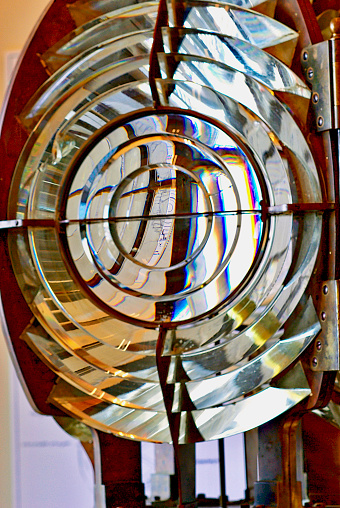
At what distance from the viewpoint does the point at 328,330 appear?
912mm

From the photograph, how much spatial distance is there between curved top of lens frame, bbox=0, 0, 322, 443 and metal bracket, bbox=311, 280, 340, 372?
0.02 metres

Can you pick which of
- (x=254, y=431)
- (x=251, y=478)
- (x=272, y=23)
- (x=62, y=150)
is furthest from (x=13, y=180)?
(x=251, y=478)

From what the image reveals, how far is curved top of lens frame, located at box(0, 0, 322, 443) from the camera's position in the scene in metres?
0.94

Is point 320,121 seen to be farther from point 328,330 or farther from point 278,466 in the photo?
point 278,466

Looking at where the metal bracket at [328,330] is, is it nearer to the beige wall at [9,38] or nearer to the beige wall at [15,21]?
the beige wall at [9,38]

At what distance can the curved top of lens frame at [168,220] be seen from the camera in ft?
3.10

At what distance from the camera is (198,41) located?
958 mm

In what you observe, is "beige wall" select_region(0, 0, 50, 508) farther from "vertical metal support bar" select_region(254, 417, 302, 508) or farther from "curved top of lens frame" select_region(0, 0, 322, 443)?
"vertical metal support bar" select_region(254, 417, 302, 508)

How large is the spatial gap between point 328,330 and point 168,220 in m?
0.31

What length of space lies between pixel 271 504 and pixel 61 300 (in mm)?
491

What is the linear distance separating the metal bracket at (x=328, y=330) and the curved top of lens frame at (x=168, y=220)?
0.05ft

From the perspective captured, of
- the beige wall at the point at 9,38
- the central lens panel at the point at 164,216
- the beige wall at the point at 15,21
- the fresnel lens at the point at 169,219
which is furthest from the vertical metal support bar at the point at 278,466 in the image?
the beige wall at the point at 15,21

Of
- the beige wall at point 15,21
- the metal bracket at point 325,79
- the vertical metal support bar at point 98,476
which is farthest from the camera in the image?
the beige wall at point 15,21

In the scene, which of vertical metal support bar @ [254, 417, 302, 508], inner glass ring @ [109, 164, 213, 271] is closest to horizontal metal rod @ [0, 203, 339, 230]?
inner glass ring @ [109, 164, 213, 271]
